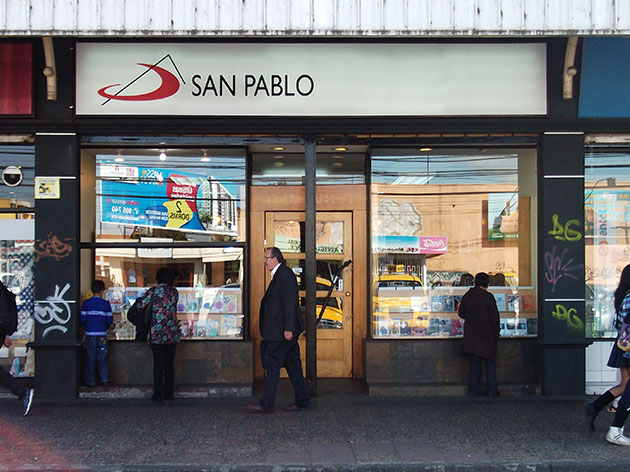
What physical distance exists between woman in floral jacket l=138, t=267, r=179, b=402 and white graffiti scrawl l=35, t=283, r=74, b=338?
2.92 ft

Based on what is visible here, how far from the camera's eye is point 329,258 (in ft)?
28.6

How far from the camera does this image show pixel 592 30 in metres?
6.39

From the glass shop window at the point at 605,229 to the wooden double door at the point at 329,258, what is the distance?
285 cm

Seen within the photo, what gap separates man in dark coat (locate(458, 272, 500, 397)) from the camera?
7633mm

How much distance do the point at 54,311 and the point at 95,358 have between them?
29.0 inches

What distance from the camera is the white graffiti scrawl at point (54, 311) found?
7.50 m

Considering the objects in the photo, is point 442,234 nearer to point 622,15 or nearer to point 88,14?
point 622,15

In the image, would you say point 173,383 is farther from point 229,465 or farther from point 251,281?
point 229,465

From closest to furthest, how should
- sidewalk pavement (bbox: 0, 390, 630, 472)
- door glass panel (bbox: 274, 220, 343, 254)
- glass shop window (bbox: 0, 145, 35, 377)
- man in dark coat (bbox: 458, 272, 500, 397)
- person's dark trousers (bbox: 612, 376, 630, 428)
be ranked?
sidewalk pavement (bbox: 0, 390, 630, 472)
person's dark trousers (bbox: 612, 376, 630, 428)
man in dark coat (bbox: 458, 272, 500, 397)
glass shop window (bbox: 0, 145, 35, 377)
door glass panel (bbox: 274, 220, 343, 254)

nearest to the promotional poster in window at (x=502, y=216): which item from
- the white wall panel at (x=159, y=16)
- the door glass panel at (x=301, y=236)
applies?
the door glass panel at (x=301, y=236)

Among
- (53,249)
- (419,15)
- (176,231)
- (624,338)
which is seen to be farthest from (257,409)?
(419,15)

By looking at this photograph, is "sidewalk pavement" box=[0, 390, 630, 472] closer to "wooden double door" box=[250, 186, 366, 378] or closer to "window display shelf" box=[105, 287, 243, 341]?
"window display shelf" box=[105, 287, 243, 341]

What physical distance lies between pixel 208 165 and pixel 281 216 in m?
1.21

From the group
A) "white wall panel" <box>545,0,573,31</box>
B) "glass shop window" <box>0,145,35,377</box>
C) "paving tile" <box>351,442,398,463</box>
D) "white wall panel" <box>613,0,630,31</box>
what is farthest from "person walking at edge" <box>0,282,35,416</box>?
"white wall panel" <box>613,0,630,31</box>
